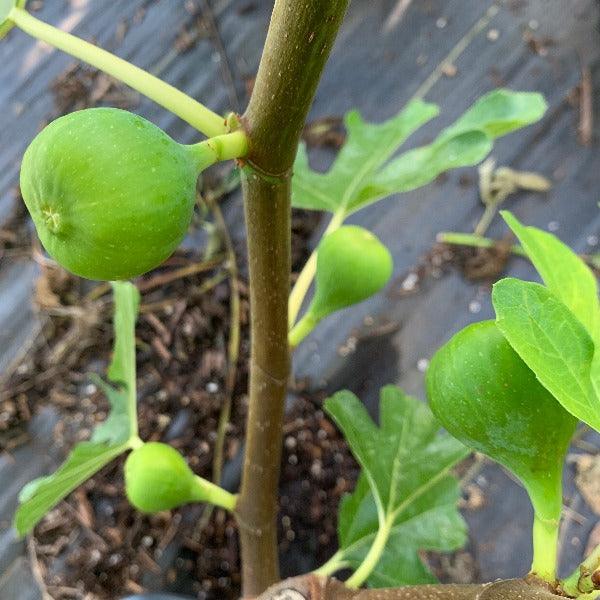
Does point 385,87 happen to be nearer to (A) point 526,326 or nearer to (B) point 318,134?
(B) point 318,134

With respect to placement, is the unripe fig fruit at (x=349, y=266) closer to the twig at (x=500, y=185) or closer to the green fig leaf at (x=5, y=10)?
the green fig leaf at (x=5, y=10)

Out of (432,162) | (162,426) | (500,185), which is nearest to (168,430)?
(162,426)

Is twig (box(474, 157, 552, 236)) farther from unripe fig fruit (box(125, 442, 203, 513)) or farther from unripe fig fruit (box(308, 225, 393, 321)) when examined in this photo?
unripe fig fruit (box(125, 442, 203, 513))

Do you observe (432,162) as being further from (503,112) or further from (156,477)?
(156,477)

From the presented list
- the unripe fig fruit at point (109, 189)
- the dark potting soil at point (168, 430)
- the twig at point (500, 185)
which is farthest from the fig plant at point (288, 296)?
the twig at point (500, 185)

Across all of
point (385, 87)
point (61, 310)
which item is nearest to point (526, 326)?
point (61, 310)

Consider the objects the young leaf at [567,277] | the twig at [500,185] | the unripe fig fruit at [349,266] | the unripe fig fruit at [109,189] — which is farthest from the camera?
the twig at [500,185]
